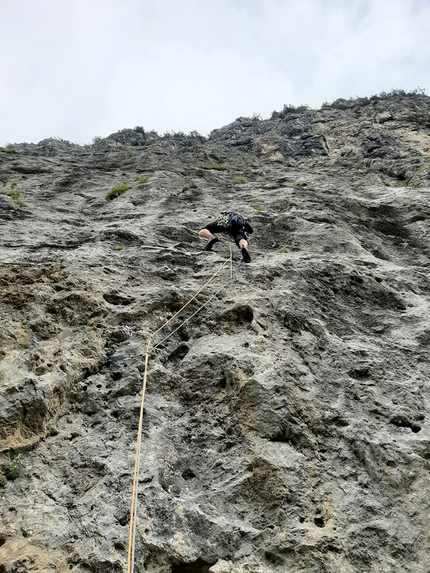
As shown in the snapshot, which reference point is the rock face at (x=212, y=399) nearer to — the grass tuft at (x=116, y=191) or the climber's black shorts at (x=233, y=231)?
the climber's black shorts at (x=233, y=231)

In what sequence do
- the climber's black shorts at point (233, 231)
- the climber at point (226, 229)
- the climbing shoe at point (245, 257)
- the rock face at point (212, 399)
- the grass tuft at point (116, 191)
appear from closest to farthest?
the rock face at point (212, 399) → the climbing shoe at point (245, 257) → the climber's black shorts at point (233, 231) → the climber at point (226, 229) → the grass tuft at point (116, 191)

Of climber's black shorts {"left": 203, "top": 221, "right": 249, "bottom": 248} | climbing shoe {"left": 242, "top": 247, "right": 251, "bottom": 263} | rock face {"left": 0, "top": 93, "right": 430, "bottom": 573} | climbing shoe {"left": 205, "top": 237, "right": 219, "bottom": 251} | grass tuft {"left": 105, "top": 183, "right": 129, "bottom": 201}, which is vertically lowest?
rock face {"left": 0, "top": 93, "right": 430, "bottom": 573}

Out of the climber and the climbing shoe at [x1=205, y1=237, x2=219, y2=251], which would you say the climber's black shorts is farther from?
the climbing shoe at [x1=205, y1=237, x2=219, y2=251]

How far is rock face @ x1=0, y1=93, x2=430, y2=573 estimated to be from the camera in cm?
527

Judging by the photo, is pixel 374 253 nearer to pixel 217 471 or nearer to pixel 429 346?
pixel 429 346

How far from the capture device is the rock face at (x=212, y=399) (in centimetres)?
527

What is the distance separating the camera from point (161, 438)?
645 centimetres

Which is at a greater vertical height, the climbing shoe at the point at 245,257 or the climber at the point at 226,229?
the climber at the point at 226,229

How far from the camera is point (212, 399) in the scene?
7.04 meters

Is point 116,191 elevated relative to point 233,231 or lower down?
elevated

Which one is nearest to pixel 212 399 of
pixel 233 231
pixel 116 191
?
pixel 233 231

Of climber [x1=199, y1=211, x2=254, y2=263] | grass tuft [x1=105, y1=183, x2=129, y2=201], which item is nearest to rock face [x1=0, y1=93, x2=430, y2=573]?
climber [x1=199, y1=211, x2=254, y2=263]

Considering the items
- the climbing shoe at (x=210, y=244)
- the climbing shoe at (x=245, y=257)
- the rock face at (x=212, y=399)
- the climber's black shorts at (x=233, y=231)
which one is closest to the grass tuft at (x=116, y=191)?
the rock face at (x=212, y=399)

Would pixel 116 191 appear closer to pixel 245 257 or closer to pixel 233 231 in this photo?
pixel 233 231
